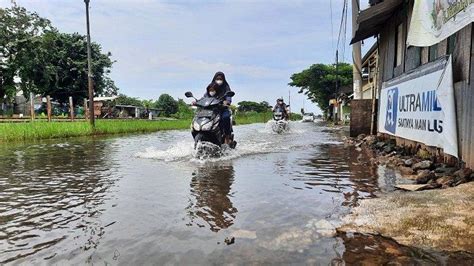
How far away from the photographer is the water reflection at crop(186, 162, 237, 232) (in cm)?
413

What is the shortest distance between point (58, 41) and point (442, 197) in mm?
42643

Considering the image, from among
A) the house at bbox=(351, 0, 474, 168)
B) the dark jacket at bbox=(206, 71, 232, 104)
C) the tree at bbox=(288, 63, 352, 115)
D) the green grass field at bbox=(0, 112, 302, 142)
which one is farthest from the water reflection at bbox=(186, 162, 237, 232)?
the tree at bbox=(288, 63, 352, 115)

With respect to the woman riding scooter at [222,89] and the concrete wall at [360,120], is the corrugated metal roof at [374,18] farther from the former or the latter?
the woman riding scooter at [222,89]

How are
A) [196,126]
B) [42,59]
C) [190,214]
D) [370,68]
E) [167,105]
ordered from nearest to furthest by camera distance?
[190,214]
[196,126]
[370,68]
[42,59]
[167,105]

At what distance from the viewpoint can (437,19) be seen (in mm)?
6648

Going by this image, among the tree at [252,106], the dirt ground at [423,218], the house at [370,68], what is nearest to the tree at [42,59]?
the house at [370,68]

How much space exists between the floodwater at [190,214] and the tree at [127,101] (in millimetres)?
49406

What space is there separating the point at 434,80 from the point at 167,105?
2364 inches

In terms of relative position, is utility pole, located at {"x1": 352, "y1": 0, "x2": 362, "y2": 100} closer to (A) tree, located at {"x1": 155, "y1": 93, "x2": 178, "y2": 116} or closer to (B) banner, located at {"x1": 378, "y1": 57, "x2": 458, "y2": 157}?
(B) banner, located at {"x1": 378, "y1": 57, "x2": 458, "y2": 157}

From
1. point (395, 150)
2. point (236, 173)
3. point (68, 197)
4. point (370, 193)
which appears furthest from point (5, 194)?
point (395, 150)

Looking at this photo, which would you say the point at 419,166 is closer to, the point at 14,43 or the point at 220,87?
the point at 220,87

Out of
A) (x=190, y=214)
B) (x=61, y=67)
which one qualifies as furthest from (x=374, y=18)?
(x=61, y=67)

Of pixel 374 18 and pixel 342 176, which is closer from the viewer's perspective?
pixel 342 176

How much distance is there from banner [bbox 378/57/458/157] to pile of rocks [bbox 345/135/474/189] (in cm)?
32
